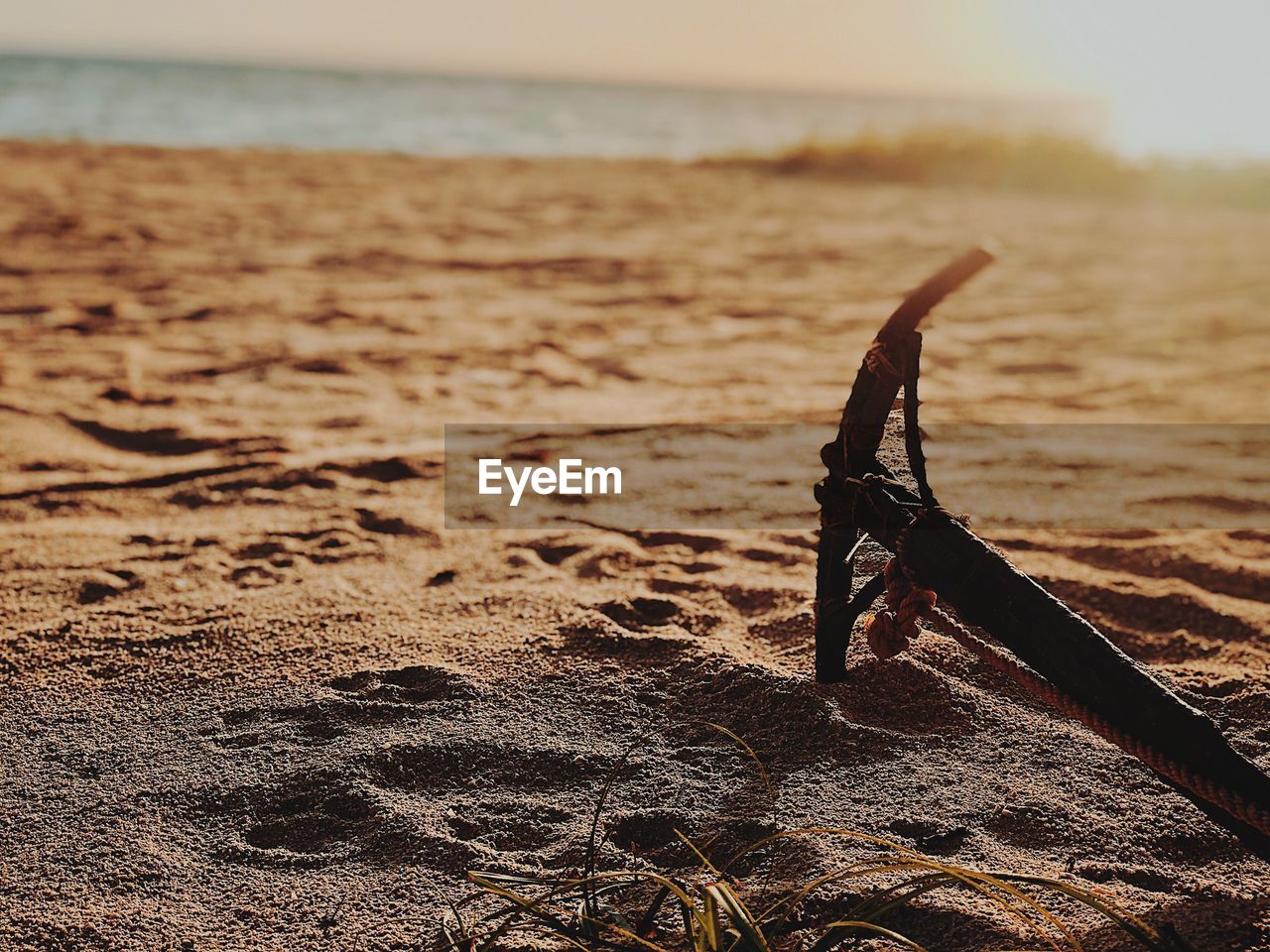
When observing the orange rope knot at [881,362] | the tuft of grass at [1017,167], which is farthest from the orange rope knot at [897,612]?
the tuft of grass at [1017,167]

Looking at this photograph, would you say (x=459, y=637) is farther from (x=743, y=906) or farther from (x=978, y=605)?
(x=978, y=605)

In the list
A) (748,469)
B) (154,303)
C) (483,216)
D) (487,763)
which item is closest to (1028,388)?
(748,469)

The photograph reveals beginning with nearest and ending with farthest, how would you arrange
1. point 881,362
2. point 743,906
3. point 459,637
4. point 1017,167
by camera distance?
1. point 743,906
2. point 881,362
3. point 459,637
4. point 1017,167

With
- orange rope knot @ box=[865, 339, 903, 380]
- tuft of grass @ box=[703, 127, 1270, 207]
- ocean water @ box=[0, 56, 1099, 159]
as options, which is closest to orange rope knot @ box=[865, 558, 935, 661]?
orange rope knot @ box=[865, 339, 903, 380]

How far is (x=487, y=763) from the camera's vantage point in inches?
71.8

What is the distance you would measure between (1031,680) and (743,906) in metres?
0.48

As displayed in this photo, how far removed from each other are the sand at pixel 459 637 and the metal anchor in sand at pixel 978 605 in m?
0.27

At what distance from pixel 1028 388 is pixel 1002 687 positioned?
8.00ft

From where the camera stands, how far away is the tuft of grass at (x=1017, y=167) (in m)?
11.3

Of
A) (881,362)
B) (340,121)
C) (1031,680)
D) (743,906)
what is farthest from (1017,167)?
(340,121)

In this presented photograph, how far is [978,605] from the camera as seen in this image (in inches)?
56.4

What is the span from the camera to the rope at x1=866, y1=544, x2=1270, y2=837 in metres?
1.29

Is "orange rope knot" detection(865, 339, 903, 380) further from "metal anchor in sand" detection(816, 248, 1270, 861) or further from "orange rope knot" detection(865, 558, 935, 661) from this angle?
"orange rope knot" detection(865, 558, 935, 661)

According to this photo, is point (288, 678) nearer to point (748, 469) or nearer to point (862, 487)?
point (862, 487)
